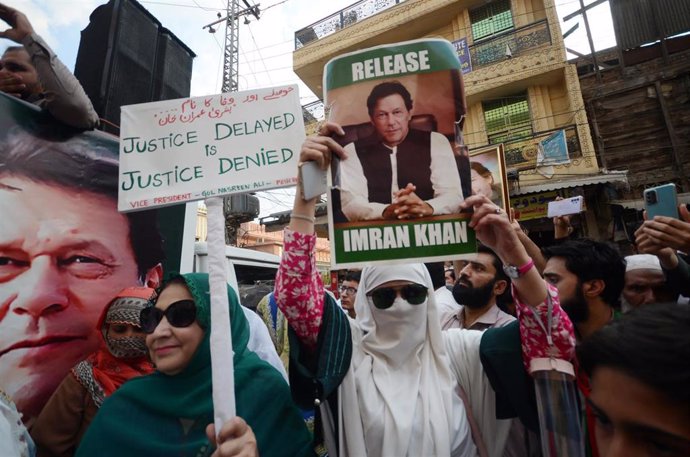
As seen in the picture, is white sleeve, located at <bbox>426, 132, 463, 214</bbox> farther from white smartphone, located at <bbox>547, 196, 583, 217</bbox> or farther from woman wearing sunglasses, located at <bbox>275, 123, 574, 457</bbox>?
white smartphone, located at <bbox>547, 196, 583, 217</bbox>

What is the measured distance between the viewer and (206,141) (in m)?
1.52

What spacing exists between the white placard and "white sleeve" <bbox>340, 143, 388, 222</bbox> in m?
0.25

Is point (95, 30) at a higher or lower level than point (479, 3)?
lower

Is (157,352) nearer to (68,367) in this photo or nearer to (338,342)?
(338,342)

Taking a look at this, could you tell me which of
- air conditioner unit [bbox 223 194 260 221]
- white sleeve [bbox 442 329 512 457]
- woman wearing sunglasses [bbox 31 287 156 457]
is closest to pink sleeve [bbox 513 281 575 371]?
white sleeve [bbox 442 329 512 457]

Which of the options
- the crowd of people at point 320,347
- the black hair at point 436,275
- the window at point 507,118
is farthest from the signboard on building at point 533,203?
the crowd of people at point 320,347

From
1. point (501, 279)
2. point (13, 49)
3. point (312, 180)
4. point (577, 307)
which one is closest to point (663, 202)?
point (577, 307)

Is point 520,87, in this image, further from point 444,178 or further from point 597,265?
point 444,178

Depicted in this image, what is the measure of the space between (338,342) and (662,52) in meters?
11.9

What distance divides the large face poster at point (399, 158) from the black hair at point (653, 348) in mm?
487

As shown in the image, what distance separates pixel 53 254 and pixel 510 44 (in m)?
11.3

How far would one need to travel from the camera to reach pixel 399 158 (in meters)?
1.33

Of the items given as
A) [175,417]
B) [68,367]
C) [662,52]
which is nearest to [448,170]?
[175,417]

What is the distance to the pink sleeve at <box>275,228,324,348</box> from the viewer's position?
130 centimetres
